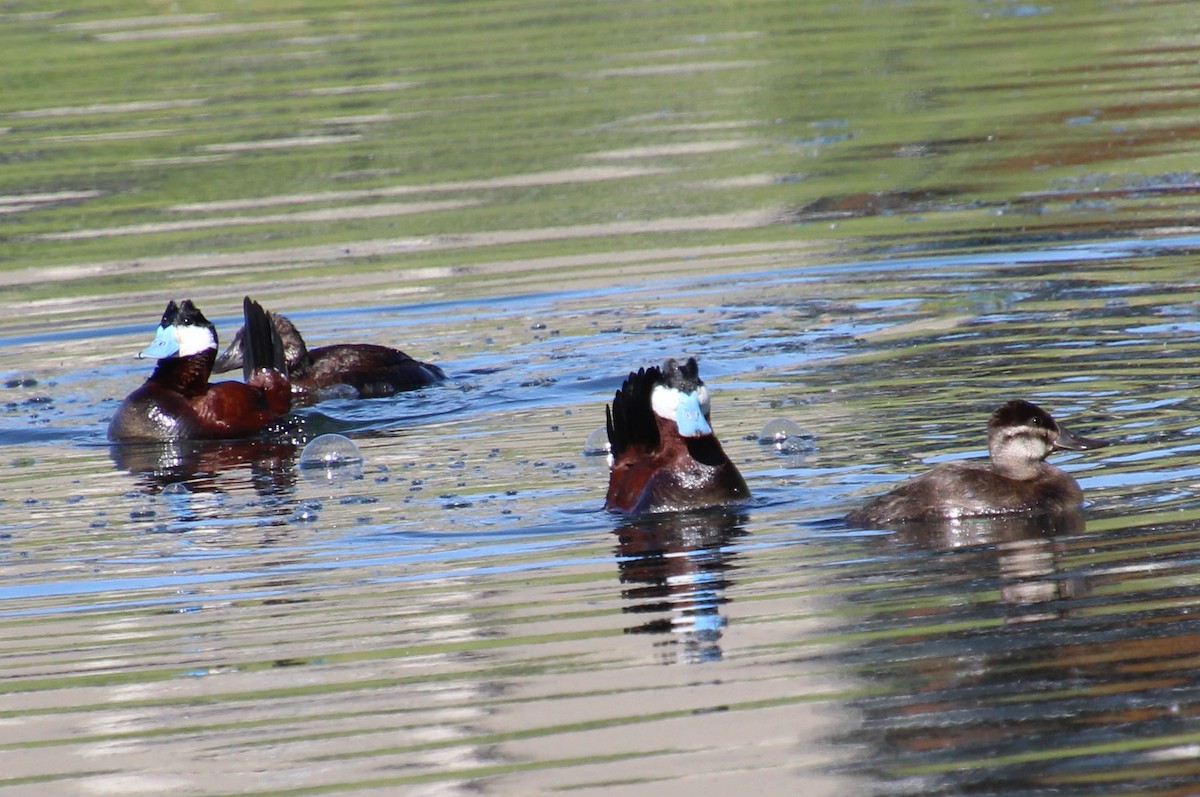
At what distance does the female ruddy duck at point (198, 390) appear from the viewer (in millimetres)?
12453

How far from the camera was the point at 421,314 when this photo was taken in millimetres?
15578

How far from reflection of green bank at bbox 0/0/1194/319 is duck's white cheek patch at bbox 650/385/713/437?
22.3 ft

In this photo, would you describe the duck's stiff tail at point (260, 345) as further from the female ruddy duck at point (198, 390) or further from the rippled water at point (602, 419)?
the rippled water at point (602, 419)

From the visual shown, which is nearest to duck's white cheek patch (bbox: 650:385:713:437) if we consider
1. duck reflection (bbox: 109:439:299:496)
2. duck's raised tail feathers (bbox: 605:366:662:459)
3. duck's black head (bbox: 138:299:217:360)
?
duck's raised tail feathers (bbox: 605:366:662:459)

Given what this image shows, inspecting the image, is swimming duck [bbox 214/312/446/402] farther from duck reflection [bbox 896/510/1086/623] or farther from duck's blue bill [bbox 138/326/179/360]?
duck reflection [bbox 896/510/1086/623]

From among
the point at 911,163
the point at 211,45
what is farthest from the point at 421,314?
the point at 211,45

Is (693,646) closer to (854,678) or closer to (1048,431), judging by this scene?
(854,678)

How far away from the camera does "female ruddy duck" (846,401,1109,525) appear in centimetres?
875

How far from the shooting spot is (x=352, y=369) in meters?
13.1

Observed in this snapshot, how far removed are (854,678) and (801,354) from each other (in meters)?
6.66

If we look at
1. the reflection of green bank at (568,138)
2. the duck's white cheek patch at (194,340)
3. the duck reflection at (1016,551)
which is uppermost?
the reflection of green bank at (568,138)

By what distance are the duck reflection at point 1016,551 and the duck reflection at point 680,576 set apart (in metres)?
0.88

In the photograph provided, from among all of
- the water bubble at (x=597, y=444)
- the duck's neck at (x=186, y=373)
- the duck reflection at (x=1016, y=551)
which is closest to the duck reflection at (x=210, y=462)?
the duck's neck at (x=186, y=373)

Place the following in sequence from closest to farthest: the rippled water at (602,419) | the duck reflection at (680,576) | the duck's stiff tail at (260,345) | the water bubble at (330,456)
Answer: the rippled water at (602,419) < the duck reflection at (680,576) < the water bubble at (330,456) < the duck's stiff tail at (260,345)
